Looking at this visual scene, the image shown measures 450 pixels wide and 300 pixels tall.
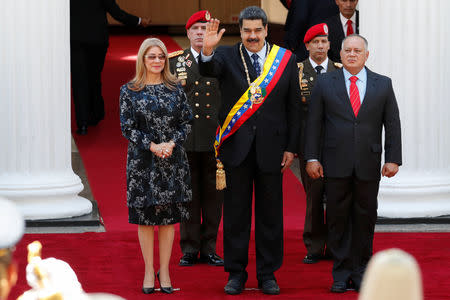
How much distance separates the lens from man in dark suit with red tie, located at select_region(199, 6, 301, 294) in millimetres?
5043

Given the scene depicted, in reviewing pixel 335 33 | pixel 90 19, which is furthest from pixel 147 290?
pixel 90 19

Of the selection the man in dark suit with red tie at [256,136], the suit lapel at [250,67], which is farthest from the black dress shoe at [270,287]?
the suit lapel at [250,67]

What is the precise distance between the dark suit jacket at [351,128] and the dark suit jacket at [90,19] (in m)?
5.26

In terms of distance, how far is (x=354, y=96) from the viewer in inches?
202

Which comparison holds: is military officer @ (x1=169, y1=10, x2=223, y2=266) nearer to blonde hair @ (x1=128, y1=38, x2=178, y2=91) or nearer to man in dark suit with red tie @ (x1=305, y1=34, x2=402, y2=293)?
blonde hair @ (x1=128, y1=38, x2=178, y2=91)

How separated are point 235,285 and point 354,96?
1.24 meters

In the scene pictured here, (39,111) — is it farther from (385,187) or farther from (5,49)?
(385,187)

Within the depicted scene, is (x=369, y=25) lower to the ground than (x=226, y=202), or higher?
higher

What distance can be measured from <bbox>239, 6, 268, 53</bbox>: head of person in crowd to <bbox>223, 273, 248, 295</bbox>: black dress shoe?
126 centimetres

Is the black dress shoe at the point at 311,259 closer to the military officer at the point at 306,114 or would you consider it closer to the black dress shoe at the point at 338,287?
the military officer at the point at 306,114

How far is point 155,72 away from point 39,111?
218cm

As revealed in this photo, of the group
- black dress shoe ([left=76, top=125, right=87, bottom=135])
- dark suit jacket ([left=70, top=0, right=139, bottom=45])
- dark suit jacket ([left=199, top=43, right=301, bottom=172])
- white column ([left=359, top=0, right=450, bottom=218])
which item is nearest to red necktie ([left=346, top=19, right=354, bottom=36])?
white column ([left=359, top=0, right=450, bottom=218])

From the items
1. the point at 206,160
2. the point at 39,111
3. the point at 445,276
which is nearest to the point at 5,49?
the point at 39,111

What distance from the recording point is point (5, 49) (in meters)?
6.92
